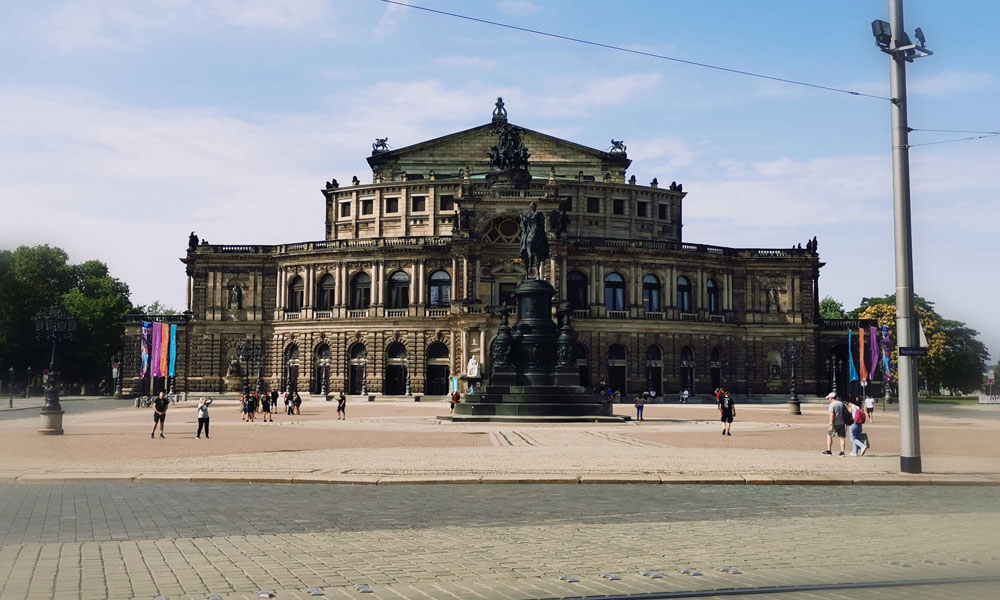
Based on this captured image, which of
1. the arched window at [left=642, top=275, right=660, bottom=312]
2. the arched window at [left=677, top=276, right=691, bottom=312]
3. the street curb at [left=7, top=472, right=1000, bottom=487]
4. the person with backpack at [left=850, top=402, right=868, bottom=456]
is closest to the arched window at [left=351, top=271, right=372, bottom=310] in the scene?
the arched window at [left=642, top=275, right=660, bottom=312]

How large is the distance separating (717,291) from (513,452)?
229 feet

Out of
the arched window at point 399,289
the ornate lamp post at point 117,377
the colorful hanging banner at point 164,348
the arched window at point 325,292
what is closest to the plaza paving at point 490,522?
the colorful hanging banner at point 164,348

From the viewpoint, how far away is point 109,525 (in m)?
13.0

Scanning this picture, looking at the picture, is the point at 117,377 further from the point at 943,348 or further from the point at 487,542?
the point at 487,542

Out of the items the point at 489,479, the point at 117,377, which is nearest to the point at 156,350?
the point at 117,377

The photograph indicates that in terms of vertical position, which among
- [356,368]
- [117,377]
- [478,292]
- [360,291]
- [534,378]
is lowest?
[117,377]

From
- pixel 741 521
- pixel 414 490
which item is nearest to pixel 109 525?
pixel 414 490

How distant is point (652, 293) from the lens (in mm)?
89062

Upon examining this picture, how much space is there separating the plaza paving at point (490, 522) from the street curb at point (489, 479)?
0.16ft

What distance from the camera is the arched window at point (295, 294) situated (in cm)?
9162

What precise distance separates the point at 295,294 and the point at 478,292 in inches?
800

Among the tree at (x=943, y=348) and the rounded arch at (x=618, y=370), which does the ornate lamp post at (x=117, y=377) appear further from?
the tree at (x=943, y=348)

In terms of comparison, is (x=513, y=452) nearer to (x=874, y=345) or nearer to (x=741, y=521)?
(x=741, y=521)

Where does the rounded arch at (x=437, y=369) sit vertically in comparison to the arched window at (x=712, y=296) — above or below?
below
